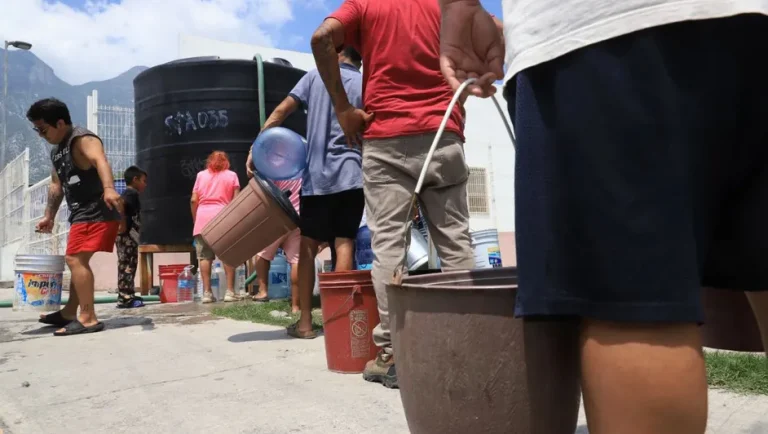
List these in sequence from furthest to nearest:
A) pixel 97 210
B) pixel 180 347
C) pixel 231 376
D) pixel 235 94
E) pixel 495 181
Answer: pixel 495 181 < pixel 235 94 < pixel 97 210 < pixel 180 347 < pixel 231 376

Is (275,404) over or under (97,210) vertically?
under

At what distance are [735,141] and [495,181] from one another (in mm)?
14045

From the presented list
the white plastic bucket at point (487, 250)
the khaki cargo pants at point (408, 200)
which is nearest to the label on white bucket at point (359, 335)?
the khaki cargo pants at point (408, 200)

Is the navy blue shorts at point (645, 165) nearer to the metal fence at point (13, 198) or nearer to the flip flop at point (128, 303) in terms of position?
the flip flop at point (128, 303)

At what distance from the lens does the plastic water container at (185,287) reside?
6.67 meters

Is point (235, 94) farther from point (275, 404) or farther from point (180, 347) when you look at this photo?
point (275, 404)

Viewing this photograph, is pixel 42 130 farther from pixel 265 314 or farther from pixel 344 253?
pixel 344 253

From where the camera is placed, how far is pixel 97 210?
4145 mm

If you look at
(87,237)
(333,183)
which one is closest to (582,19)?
(333,183)

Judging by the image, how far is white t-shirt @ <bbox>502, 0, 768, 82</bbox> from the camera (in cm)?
70

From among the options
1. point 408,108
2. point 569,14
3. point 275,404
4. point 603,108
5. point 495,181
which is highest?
point 495,181

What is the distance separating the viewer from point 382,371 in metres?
2.26

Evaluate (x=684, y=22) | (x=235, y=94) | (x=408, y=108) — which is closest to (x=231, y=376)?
(x=408, y=108)

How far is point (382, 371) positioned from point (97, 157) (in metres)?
2.83
